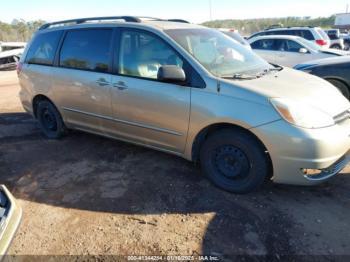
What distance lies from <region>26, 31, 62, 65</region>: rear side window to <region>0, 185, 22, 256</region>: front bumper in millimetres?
3091

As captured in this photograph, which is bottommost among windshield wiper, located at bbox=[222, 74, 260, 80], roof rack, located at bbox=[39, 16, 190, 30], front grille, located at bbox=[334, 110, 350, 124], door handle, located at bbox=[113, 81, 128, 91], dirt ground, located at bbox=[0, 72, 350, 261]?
dirt ground, located at bbox=[0, 72, 350, 261]

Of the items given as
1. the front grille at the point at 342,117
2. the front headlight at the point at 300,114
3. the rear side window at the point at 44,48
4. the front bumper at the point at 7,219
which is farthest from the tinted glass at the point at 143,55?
the front bumper at the point at 7,219

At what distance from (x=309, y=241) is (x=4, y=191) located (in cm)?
253

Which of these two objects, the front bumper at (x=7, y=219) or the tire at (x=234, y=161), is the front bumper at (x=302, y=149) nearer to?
the tire at (x=234, y=161)

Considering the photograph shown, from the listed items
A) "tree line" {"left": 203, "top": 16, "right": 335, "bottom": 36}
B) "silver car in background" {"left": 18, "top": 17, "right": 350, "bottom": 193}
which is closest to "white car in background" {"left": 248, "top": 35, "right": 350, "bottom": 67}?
"silver car in background" {"left": 18, "top": 17, "right": 350, "bottom": 193}

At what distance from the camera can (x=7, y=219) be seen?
2424 millimetres

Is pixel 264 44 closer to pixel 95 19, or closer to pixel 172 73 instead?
pixel 95 19

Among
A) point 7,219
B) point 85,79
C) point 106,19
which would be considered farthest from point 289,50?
point 7,219

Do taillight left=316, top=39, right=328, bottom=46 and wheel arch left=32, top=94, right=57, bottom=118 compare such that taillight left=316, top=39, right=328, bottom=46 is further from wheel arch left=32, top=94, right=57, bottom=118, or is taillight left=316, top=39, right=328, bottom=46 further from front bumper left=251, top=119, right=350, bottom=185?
wheel arch left=32, top=94, right=57, bottom=118

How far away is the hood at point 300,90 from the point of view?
11.0 feet

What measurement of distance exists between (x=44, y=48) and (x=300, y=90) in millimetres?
3961

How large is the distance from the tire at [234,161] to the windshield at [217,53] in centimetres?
73

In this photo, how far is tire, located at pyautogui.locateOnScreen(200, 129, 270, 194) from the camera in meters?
3.44

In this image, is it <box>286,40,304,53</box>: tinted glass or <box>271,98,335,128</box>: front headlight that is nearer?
<box>271,98,335,128</box>: front headlight
